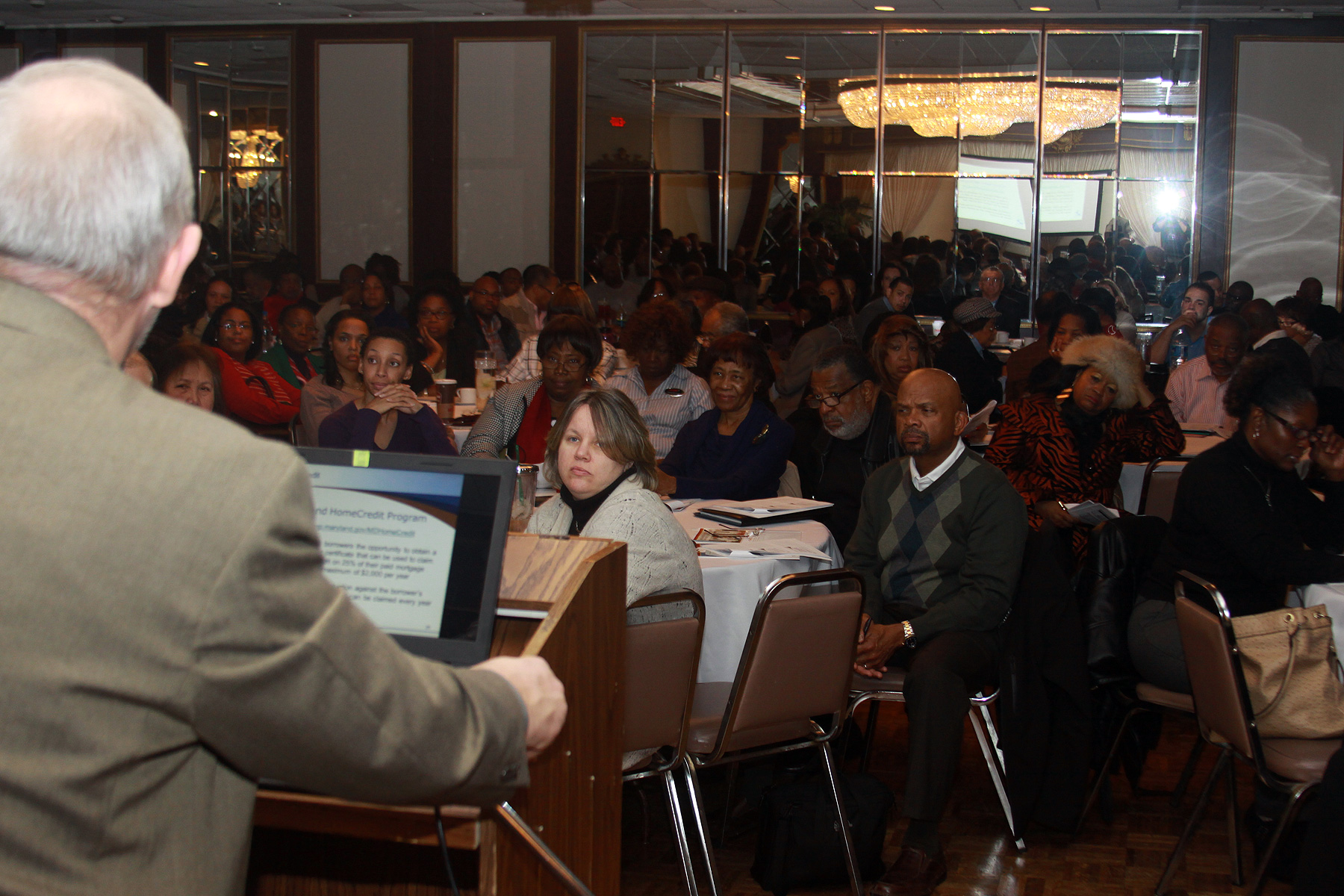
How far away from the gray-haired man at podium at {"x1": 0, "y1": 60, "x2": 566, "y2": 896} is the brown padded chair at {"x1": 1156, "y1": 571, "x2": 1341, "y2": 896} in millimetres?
2380

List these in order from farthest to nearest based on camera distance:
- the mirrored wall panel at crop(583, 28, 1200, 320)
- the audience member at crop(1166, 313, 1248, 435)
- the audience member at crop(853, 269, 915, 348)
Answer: the mirrored wall panel at crop(583, 28, 1200, 320) → the audience member at crop(853, 269, 915, 348) → the audience member at crop(1166, 313, 1248, 435)

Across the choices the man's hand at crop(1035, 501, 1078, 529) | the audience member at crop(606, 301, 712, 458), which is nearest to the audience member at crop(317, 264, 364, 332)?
the audience member at crop(606, 301, 712, 458)

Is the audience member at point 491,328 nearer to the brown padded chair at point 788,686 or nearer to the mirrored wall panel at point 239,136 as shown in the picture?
the mirrored wall panel at point 239,136

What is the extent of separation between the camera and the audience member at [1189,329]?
9.41m

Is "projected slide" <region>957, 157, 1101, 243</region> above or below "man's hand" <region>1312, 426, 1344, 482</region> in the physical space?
above

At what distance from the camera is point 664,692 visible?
2.83 metres

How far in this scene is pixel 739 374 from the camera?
4824mm

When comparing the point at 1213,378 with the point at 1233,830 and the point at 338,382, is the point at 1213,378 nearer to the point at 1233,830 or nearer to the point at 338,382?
the point at 1233,830

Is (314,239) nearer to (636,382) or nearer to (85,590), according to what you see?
(636,382)

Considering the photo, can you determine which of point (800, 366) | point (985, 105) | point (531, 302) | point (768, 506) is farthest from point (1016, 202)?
point (768, 506)

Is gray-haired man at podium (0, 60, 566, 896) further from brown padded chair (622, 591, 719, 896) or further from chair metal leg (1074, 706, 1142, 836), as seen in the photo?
chair metal leg (1074, 706, 1142, 836)

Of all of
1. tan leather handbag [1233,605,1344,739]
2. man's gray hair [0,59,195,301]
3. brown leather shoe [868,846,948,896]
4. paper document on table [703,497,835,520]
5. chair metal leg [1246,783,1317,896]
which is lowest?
brown leather shoe [868,846,948,896]

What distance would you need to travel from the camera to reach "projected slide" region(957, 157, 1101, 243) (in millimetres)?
11484

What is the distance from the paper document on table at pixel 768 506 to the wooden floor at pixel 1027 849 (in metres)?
0.87
